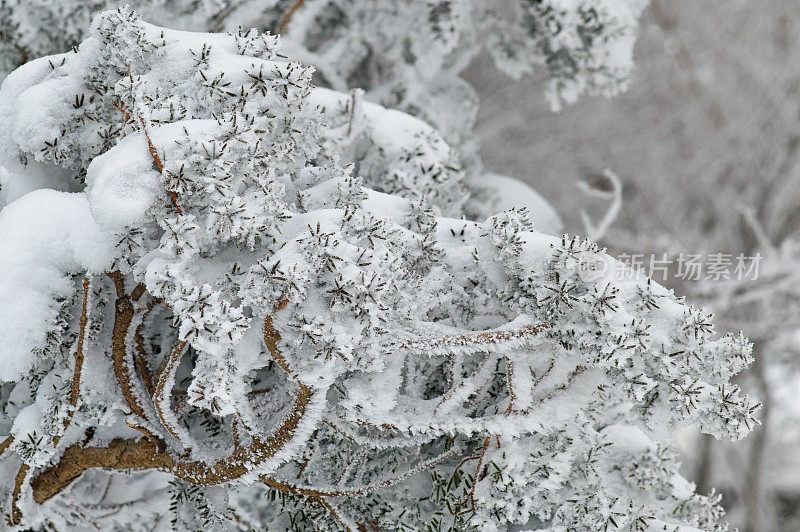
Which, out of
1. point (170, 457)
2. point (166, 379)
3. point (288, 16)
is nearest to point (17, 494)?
point (170, 457)

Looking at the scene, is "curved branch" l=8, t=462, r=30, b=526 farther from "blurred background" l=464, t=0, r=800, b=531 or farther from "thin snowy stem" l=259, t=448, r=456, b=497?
"blurred background" l=464, t=0, r=800, b=531

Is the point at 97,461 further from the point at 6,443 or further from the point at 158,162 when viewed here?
the point at 158,162

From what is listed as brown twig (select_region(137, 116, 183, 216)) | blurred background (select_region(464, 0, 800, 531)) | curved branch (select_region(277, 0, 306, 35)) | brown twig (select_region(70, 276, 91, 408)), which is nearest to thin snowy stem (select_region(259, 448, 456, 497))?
brown twig (select_region(70, 276, 91, 408))

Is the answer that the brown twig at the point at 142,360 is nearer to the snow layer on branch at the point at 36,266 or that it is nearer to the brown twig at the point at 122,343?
the brown twig at the point at 122,343

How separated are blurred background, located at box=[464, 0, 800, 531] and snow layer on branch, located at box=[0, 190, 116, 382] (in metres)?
6.18

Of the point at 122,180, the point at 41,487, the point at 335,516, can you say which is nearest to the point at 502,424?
the point at 335,516

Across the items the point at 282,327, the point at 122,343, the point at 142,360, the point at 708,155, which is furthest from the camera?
the point at 708,155

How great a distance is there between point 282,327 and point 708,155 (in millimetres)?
9933

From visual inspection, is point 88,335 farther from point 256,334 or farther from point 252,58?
point 252,58

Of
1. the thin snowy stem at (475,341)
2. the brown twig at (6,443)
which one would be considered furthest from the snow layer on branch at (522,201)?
the brown twig at (6,443)

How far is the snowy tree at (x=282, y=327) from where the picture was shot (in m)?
1.58

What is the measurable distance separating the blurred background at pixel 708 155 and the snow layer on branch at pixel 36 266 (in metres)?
6.18

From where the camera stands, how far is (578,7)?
3.34 metres

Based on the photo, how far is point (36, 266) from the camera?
1817 mm
